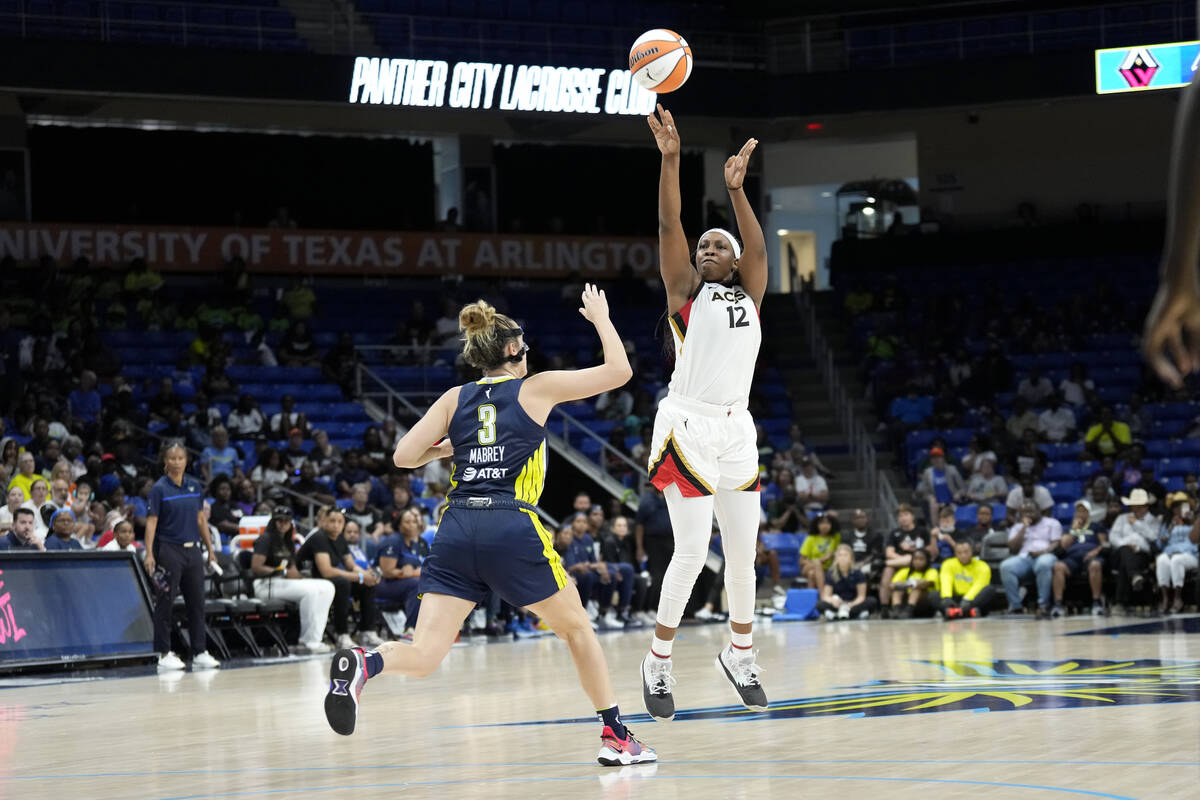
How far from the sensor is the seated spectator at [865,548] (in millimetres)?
19062

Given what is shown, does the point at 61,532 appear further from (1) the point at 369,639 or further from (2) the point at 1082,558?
(2) the point at 1082,558

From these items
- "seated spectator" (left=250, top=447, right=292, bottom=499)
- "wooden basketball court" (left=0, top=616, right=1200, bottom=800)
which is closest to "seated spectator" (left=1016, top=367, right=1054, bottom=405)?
"seated spectator" (left=250, top=447, right=292, bottom=499)

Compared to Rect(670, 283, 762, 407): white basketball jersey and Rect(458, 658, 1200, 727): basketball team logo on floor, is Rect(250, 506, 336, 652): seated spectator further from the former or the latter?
Rect(670, 283, 762, 407): white basketball jersey

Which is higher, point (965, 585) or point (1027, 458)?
point (1027, 458)

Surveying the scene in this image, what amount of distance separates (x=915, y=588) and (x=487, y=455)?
12892mm

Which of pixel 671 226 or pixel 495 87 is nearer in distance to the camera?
pixel 671 226

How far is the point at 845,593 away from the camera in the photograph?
1898cm

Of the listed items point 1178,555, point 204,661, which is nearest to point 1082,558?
point 1178,555

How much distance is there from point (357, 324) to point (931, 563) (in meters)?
10.3

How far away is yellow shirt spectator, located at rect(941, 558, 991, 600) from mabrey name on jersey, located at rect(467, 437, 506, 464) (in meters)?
12.8

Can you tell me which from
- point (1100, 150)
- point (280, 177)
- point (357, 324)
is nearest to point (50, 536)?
point (357, 324)

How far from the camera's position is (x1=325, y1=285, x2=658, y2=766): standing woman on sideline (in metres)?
6.15

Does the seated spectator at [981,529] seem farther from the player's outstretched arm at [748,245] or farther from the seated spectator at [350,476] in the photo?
the player's outstretched arm at [748,245]

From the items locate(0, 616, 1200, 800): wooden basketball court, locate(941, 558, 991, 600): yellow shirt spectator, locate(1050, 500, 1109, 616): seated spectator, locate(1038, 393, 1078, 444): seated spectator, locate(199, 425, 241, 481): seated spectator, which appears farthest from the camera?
locate(1038, 393, 1078, 444): seated spectator
